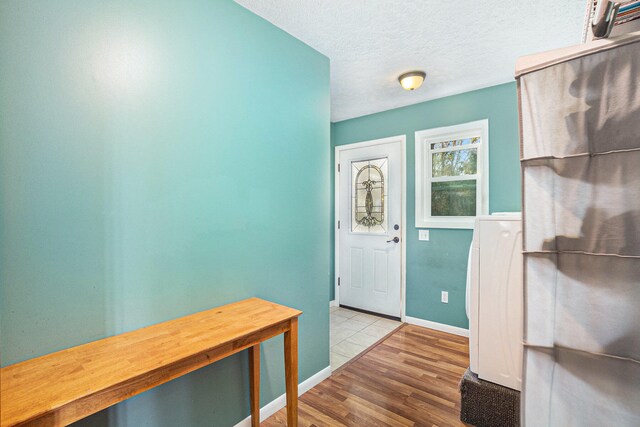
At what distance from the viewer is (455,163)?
3.07 meters

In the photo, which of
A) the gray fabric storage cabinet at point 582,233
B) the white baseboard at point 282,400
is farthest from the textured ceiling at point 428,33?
the white baseboard at point 282,400

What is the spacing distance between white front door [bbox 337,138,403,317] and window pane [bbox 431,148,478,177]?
39 cm

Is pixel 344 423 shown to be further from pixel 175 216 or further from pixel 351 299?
pixel 351 299

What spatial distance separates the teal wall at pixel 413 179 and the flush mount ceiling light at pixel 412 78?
69 cm

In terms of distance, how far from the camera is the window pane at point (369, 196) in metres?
3.56

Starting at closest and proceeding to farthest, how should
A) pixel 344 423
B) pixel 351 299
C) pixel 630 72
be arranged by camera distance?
pixel 630 72, pixel 344 423, pixel 351 299

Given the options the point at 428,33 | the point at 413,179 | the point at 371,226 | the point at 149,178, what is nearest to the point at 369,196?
the point at 371,226

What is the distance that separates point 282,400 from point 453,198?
2.45 metres

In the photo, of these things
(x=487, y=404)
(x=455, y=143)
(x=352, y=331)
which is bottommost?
(x=352, y=331)

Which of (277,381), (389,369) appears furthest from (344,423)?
(389,369)

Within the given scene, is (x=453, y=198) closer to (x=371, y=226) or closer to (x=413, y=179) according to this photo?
(x=413, y=179)

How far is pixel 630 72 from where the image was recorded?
80 cm

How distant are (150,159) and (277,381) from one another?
5.01ft

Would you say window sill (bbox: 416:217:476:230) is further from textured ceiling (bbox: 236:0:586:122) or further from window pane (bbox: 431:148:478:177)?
textured ceiling (bbox: 236:0:586:122)
